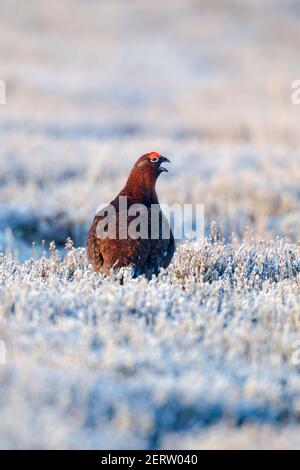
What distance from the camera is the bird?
5.07 metres

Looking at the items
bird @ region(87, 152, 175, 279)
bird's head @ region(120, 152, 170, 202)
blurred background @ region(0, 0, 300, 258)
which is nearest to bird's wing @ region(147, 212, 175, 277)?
bird @ region(87, 152, 175, 279)

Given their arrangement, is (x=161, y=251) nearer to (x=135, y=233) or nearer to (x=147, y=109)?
(x=135, y=233)

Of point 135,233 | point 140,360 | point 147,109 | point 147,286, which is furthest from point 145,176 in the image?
point 147,109

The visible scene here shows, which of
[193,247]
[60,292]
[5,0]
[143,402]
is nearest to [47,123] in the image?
[193,247]

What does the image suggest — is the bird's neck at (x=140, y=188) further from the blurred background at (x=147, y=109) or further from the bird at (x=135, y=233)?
the blurred background at (x=147, y=109)

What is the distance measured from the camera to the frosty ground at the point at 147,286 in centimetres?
307

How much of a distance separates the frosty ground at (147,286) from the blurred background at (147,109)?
0.19ft

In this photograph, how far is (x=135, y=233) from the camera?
16.6ft

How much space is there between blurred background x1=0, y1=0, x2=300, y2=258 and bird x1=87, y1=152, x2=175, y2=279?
94.5 inches

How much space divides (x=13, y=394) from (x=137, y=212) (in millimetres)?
2330

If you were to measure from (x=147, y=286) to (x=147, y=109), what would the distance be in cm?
1944

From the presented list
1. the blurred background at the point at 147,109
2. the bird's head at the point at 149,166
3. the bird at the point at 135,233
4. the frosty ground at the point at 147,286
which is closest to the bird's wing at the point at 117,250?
the bird at the point at 135,233

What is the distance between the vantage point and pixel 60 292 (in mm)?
4340

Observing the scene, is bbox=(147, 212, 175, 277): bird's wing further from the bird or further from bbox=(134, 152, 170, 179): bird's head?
bbox=(134, 152, 170, 179): bird's head
